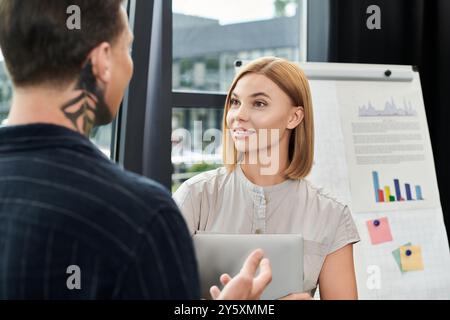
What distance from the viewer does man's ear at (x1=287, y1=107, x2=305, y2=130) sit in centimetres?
149

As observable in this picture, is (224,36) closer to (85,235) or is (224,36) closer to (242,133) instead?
(242,133)

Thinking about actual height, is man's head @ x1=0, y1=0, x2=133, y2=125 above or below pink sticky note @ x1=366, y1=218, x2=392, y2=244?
above

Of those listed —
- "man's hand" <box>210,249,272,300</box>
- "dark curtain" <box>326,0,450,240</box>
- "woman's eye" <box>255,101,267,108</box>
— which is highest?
"dark curtain" <box>326,0,450,240</box>

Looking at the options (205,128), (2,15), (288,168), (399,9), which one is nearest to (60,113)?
(2,15)

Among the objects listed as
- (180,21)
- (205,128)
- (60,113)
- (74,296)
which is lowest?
(74,296)

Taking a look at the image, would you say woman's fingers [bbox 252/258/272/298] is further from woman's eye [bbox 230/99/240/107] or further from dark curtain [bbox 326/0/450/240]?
dark curtain [bbox 326/0/450/240]

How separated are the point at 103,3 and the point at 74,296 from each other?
0.41 metres

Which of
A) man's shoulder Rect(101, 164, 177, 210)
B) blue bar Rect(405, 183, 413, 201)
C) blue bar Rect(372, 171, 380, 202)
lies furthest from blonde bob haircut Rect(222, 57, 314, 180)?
man's shoulder Rect(101, 164, 177, 210)

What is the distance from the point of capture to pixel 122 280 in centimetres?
61

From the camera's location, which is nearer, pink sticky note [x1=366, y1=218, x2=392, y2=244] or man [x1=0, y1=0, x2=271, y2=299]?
man [x1=0, y1=0, x2=271, y2=299]

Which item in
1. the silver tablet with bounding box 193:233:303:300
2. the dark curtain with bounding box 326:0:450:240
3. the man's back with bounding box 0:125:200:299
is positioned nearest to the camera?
the man's back with bounding box 0:125:200:299

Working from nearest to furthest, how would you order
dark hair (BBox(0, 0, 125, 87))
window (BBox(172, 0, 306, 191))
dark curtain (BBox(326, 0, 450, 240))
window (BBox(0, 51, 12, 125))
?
dark hair (BBox(0, 0, 125, 87)), window (BBox(0, 51, 12, 125)), window (BBox(172, 0, 306, 191)), dark curtain (BBox(326, 0, 450, 240))

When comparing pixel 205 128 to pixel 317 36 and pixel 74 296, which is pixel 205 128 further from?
pixel 74 296

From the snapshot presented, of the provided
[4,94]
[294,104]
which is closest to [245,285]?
[294,104]
